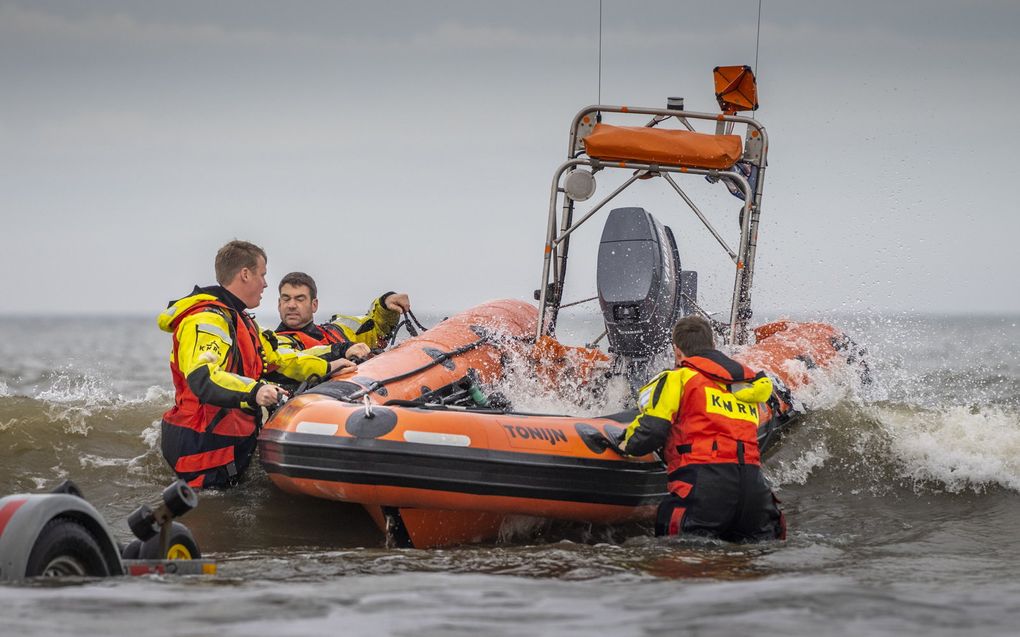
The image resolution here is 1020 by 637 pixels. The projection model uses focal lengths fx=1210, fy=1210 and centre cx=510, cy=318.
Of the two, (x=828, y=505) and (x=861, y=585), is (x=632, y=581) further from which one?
(x=828, y=505)

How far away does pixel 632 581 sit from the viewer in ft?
11.3

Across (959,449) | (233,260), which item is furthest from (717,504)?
(959,449)

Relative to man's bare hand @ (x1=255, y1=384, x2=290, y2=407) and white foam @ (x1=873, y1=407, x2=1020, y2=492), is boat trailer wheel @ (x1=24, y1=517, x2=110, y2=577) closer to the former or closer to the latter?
man's bare hand @ (x1=255, y1=384, x2=290, y2=407)

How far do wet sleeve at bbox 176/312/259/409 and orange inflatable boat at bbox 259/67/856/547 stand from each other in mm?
199

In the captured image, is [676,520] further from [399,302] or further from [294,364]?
[399,302]

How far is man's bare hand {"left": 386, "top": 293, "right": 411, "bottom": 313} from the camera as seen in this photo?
22.4ft

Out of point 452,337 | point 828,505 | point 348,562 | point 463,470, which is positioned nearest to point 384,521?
point 463,470

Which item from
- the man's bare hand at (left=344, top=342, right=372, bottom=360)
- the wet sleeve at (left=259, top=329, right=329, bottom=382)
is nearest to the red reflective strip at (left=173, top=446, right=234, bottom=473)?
the wet sleeve at (left=259, top=329, right=329, bottom=382)

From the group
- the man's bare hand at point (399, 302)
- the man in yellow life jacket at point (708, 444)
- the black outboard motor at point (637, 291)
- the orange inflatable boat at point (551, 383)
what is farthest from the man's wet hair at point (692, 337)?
the man's bare hand at point (399, 302)

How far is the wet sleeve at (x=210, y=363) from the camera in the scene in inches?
181

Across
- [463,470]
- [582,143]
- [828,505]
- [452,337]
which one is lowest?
[828,505]

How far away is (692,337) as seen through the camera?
15.1ft

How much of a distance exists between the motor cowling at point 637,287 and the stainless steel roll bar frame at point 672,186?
302 millimetres

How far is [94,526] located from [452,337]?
309 centimetres
